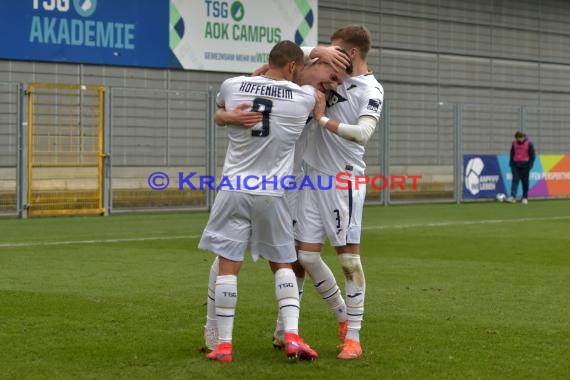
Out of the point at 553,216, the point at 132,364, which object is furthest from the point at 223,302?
the point at 553,216

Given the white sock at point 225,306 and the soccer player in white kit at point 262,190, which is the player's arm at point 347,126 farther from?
the white sock at point 225,306

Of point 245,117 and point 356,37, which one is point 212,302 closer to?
point 245,117

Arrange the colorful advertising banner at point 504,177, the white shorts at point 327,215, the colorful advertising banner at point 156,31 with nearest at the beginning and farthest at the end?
the white shorts at point 327,215 → the colorful advertising banner at point 156,31 → the colorful advertising banner at point 504,177

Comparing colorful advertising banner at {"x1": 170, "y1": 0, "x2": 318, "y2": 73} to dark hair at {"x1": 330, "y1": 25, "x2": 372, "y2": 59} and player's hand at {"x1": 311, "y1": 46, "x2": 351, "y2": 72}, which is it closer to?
dark hair at {"x1": 330, "y1": 25, "x2": 372, "y2": 59}

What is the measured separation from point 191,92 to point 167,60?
1.93m

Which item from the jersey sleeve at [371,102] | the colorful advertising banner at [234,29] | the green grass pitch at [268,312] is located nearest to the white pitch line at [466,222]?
the green grass pitch at [268,312]

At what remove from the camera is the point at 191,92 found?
24.2 meters

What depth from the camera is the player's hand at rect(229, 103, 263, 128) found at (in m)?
6.64

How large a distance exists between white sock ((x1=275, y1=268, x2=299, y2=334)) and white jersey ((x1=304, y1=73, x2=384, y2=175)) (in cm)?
76

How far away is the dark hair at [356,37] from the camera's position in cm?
712

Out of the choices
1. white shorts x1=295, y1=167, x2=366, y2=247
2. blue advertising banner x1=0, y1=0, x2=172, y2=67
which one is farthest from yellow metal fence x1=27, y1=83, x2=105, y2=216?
white shorts x1=295, y1=167, x2=366, y2=247

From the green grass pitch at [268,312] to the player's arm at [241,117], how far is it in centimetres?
143
